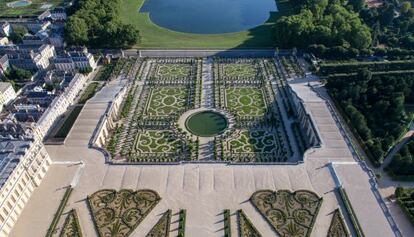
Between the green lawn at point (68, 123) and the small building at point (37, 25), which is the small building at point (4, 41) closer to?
the small building at point (37, 25)

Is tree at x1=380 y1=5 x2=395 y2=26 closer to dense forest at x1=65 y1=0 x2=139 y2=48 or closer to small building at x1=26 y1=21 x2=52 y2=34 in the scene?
dense forest at x1=65 y1=0 x2=139 y2=48

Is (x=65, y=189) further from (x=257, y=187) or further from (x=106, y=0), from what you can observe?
(x=106, y=0)

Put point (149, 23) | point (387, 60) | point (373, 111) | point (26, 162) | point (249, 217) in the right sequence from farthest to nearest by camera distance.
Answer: point (149, 23) → point (387, 60) → point (373, 111) → point (26, 162) → point (249, 217)

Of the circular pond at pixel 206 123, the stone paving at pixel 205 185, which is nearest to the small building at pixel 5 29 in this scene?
the stone paving at pixel 205 185

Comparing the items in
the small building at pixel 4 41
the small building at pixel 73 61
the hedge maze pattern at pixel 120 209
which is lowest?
the hedge maze pattern at pixel 120 209

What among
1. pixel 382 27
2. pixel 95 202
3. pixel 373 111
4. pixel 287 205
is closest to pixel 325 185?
pixel 287 205
